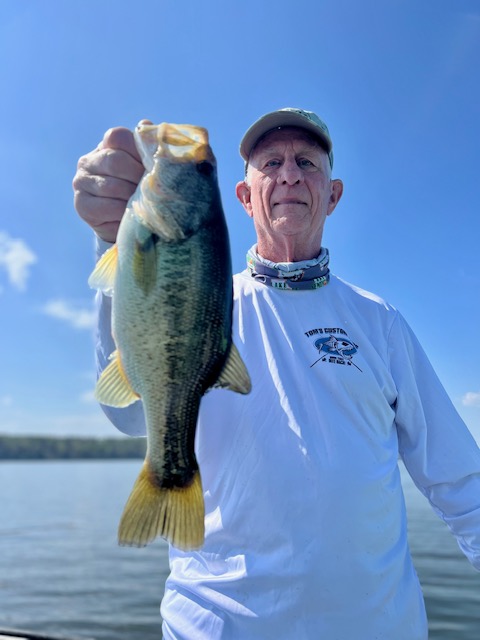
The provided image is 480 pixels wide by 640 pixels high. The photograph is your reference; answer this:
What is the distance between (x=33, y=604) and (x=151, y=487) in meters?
14.6

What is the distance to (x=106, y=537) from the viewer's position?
2453 cm

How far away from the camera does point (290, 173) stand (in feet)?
10.5

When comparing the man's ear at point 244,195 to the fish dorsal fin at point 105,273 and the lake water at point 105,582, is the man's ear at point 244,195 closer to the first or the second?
the fish dorsal fin at point 105,273

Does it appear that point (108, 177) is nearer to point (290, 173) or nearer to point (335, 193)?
point (290, 173)

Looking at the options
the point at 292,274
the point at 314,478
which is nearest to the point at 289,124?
the point at 292,274

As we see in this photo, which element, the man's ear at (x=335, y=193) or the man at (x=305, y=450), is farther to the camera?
the man's ear at (x=335, y=193)

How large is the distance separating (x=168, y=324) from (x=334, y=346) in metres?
1.12

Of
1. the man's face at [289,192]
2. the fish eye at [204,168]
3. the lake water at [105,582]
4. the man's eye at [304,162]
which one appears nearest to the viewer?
the fish eye at [204,168]

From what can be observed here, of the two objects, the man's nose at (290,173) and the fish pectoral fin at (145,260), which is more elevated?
the man's nose at (290,173)

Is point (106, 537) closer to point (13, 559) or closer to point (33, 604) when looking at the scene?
point (13, 559)

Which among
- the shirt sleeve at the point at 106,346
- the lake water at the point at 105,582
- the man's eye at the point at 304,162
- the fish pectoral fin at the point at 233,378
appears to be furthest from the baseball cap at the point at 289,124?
the lake water at the point at 105,582

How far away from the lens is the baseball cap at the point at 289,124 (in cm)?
329

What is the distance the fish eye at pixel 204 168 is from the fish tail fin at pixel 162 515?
107 centimetres

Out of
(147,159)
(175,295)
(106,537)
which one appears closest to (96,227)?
(147,159)
